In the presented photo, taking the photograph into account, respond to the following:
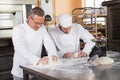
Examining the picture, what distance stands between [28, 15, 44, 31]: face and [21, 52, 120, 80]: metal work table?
19.1 inches

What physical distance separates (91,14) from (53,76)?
306 cm

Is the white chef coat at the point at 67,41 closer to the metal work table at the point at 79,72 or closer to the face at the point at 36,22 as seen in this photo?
the face at the point at 36,22

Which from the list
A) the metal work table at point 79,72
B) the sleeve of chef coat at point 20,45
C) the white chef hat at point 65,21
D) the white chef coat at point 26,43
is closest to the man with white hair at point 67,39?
the white chef hat at point 65,21

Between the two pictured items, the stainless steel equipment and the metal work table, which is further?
the stainless steel equipment

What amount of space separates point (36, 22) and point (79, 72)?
795 millimetres

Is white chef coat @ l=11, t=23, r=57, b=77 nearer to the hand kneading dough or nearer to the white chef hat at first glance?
the white chef hat

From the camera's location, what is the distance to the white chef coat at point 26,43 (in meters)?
2.37

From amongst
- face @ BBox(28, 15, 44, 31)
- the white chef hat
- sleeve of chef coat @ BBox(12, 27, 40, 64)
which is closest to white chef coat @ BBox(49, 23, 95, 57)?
the white chef hat

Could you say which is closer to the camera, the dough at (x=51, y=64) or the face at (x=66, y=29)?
the dough at (x=51, y=64)

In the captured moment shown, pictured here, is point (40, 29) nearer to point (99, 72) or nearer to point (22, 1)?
point (99, 72)

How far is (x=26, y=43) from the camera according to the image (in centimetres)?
248

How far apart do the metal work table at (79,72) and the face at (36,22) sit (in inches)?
19.1

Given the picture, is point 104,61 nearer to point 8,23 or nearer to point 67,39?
point 67,39

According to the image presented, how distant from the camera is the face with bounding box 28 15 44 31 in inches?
92.9
